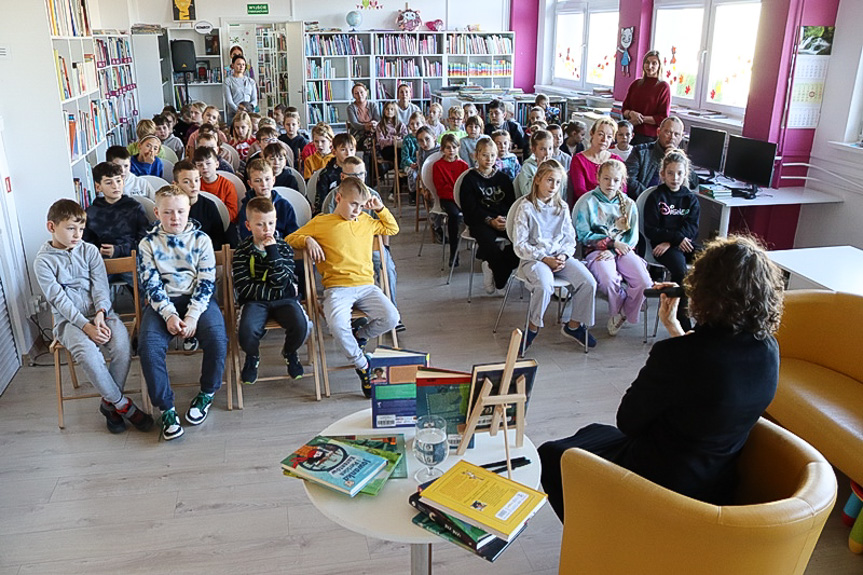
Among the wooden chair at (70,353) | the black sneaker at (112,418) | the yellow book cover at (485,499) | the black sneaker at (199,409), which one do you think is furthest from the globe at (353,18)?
the yellow book cover at (485,499)

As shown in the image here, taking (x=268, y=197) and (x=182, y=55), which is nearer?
(x=268, y=197)

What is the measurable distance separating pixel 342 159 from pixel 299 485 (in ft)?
9.43

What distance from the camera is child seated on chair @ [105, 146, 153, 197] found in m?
4.53

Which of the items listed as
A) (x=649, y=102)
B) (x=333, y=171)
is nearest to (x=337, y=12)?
(x=649, y=102)

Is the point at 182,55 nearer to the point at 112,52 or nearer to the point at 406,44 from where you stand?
the point at 112,52

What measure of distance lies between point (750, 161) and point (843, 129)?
668 mm

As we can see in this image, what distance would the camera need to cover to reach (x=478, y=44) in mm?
10609

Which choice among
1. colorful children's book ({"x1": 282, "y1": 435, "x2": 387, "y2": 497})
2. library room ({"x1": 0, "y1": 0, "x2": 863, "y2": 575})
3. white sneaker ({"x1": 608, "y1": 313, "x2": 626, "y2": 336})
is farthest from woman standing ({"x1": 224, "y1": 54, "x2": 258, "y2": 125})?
colorful children's book ({"x1": 282, "y1": 435, "x2": 387, "y2": 497})

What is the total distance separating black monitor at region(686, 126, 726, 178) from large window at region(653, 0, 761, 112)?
0.69m

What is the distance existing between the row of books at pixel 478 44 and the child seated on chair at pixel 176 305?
7750 mm

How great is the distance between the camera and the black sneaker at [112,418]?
3457mm

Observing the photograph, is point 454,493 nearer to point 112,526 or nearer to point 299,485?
point 299,485

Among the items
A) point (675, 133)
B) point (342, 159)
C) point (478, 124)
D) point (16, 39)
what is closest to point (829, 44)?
point (675, 133)

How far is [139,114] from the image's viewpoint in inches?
376
